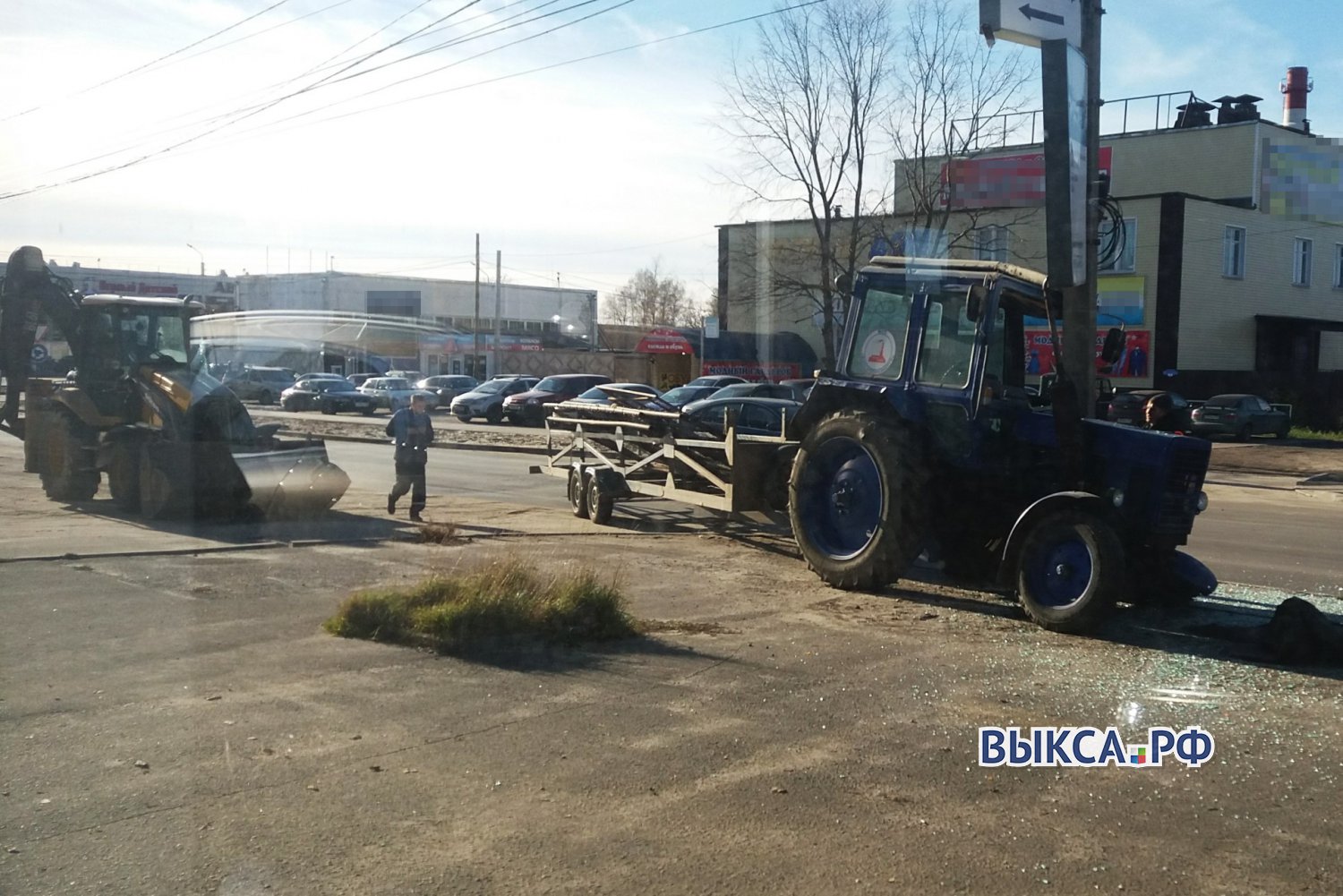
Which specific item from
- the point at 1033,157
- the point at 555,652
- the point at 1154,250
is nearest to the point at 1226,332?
the point at 1154,250

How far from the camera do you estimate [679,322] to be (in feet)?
398

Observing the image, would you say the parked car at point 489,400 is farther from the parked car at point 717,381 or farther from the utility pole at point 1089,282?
the utility pole at point 1089,282

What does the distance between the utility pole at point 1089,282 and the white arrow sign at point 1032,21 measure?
144 mm

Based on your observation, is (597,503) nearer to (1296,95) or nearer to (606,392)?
(606,392)

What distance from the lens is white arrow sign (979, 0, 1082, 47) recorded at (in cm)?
1229

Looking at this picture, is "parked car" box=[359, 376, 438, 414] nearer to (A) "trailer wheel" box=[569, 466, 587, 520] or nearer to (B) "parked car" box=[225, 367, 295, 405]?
(B) "parked car" box=[225, 367, 295, 405]

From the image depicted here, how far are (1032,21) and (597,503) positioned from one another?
738 centimetres

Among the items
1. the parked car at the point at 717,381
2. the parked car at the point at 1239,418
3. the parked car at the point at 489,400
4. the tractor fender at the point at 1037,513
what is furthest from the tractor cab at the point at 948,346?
the parked car at the point at 489,400

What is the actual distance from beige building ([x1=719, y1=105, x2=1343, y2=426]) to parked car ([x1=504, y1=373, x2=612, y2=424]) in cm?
619

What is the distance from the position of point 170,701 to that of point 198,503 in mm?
8426

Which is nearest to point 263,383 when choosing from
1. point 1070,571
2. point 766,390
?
point 766,390

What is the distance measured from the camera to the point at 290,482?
15.1 m

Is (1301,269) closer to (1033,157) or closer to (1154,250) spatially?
(1154,250)

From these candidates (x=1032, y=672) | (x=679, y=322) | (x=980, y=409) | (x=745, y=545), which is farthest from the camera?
(x=679, y=322)
